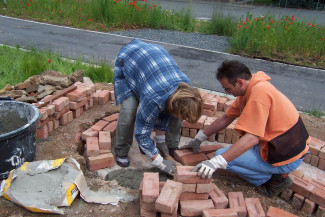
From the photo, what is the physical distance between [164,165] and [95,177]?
2.47ft

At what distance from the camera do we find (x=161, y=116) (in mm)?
3303

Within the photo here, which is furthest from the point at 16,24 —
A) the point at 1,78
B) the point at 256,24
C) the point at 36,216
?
the point at 36,216

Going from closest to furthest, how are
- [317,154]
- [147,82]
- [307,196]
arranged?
[147,82] < [307,196] < [317,154]

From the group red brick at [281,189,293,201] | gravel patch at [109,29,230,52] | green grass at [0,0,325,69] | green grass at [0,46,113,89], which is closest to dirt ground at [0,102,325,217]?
red brick at [281,189,293,201]

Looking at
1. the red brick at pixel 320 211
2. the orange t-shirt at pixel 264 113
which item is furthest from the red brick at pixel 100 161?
the red brick at pixel 320 211

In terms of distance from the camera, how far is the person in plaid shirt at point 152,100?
2652 mm

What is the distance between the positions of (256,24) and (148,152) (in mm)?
7228

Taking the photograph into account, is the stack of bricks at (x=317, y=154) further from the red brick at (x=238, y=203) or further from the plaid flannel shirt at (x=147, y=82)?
the plaid flannel shirt at (x=147, y=82)

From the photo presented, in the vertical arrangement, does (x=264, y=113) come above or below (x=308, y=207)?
above

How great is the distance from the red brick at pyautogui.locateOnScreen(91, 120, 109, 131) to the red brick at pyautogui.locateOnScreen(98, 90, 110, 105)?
61cm

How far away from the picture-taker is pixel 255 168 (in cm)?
309

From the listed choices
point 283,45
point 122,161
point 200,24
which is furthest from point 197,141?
point 200,24

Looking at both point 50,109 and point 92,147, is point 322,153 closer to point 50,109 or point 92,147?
point 92,147

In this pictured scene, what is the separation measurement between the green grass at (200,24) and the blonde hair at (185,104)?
237 inches
